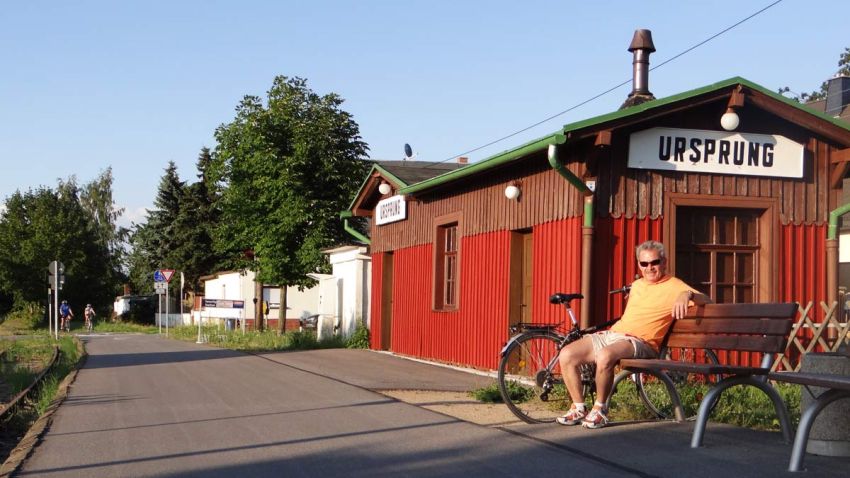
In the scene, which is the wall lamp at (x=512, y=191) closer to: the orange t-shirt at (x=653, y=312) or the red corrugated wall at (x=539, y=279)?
the red corrugated wall at (x=539, y=279)

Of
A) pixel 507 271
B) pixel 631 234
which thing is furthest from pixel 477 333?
pixel 631 234

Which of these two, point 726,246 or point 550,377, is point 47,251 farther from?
point 550,377

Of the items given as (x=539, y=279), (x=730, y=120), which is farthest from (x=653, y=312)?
(x=539, y=279)

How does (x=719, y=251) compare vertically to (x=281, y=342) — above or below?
above

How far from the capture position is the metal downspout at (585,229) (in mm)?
12688

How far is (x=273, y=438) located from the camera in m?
8.05

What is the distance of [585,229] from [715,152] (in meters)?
2.18

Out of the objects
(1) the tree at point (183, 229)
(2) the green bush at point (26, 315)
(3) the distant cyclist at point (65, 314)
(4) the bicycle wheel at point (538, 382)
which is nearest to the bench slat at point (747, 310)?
(4) the bicycle wheel at point (538, 382)

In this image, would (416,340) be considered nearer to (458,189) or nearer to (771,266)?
(458,189)

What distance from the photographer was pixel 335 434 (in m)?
8.17

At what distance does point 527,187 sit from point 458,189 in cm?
295

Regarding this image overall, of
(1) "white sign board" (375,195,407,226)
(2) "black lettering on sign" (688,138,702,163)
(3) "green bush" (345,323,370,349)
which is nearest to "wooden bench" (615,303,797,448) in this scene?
(2) "black lettering on sign" (688,138,702,163)

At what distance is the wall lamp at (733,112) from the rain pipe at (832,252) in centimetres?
199

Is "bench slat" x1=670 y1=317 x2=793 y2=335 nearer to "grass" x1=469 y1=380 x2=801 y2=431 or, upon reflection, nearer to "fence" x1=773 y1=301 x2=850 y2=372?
"grass" x1=469 y1=380 x2=801 y2=431
